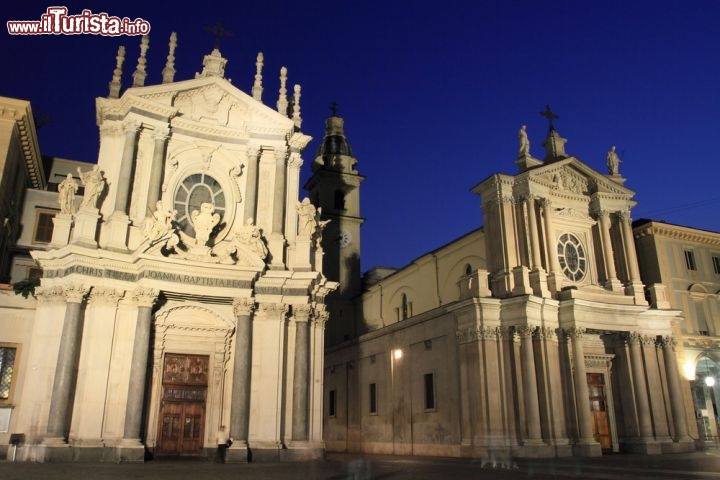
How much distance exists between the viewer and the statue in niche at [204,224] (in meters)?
24.7

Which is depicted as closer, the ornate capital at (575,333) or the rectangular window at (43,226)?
the ornate capital at (575,333)

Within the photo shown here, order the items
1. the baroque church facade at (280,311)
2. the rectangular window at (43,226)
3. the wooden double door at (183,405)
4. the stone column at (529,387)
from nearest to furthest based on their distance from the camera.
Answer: the baroque church facade at (280,311), the wooden double door at (183,405), the stone column at (529,387), the rectangular window at (43,226)

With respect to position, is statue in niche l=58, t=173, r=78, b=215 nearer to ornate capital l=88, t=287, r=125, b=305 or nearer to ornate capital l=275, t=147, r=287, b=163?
ornate capital l=88, t=287, r=125, b=305

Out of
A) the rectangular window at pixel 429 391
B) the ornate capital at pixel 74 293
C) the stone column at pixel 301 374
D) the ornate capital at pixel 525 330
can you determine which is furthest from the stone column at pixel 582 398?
the ornate capital at pixel 74 293

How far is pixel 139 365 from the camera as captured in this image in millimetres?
22203

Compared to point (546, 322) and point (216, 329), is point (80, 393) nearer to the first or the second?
point (216, 329)

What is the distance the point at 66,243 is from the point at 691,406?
3359cm

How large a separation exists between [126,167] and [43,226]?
33.7 feet

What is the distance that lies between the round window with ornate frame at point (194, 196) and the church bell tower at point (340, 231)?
21000 mm

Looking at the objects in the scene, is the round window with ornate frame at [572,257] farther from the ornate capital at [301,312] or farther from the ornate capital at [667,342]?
the ornate capital at [301,312]

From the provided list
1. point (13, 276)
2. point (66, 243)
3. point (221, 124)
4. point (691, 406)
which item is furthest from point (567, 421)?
point (13, 276)

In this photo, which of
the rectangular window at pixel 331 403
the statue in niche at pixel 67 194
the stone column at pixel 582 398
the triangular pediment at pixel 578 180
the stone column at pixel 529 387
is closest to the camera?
the statue in niche at pixel 67 194

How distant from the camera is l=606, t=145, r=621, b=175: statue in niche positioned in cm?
3781

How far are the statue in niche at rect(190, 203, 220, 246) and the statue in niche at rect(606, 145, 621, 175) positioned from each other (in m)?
25.3
